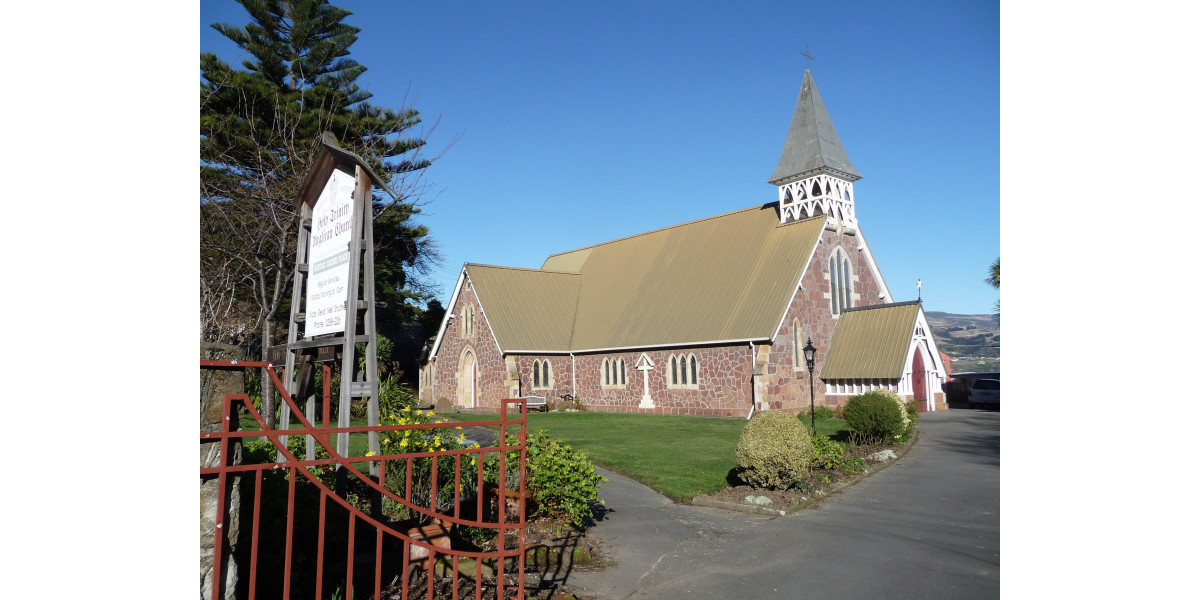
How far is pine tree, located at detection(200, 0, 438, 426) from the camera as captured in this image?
28.1ft

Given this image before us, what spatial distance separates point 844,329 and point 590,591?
19.5 m

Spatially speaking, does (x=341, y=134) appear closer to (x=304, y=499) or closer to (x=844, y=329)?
(x=304, y=499)

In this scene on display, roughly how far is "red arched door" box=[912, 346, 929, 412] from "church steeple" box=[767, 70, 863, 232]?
17.0 feet

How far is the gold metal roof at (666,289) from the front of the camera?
2248cm

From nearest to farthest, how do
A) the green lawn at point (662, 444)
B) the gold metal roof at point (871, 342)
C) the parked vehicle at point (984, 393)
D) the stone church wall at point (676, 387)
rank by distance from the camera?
the green lawn at point (662, 444) < the gold metal roof at point (871, 342) < the stone church wall at point (676, 387) < the parked vehicle at point (984, 393)

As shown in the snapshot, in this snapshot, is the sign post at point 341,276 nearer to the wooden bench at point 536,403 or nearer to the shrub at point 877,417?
the shrub at point 877,417

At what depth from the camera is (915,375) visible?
21.8 m

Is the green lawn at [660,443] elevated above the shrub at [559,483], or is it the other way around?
the shrub at [559,483]

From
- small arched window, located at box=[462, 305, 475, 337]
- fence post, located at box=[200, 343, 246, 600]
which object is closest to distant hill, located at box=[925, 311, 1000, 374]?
fence post, located at box=[200, 343, 246, 600]

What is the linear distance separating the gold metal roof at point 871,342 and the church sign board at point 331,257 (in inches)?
718

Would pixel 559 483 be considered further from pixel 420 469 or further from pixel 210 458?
pixel 210 458

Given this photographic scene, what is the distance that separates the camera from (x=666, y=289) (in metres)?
25.7

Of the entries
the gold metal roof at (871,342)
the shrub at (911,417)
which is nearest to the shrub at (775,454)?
the shrub at (911,417)
